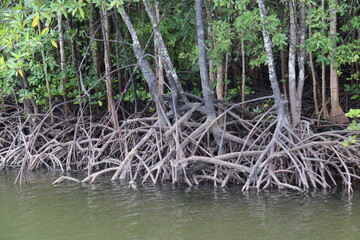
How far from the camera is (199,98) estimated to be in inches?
342

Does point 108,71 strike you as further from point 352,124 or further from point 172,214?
point 352,124

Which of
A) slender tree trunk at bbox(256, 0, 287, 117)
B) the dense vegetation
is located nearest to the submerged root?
the dense vegetation

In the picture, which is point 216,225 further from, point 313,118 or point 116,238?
point 313,118

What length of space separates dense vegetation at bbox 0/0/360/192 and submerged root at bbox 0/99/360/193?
0.02 meters

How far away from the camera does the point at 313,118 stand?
31.0 ft

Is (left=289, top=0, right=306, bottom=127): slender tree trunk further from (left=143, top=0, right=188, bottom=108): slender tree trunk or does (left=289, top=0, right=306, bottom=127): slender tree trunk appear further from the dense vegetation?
(left=143, top=0, right=188, bottom=108): slender tree trunk

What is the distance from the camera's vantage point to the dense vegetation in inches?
301

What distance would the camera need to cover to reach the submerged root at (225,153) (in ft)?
25.0

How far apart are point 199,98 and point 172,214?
2786mm

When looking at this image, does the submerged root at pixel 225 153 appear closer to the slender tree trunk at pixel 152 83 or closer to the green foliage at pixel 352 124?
the slender tree trunk at pixel 152 83

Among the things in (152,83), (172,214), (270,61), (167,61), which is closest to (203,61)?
(167,61)

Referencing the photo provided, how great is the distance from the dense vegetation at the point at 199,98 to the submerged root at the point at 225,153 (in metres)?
0.02

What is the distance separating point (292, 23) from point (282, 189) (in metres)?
2.74

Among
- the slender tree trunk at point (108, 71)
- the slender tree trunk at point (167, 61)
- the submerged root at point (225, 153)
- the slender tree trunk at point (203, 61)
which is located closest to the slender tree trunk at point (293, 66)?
the submerged root at point (225, 153)
